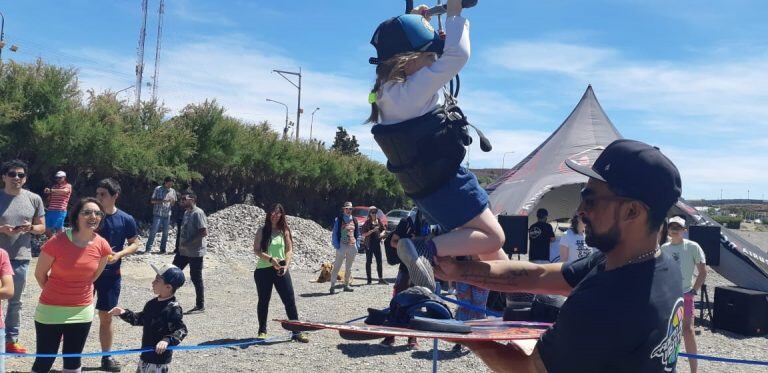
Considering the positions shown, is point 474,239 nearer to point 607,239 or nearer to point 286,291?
point 607,239

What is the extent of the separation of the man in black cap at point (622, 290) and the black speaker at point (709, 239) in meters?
11.3

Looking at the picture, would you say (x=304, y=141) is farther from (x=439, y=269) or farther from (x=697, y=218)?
(x=439, y=269)

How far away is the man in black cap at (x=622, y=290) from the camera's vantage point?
83.8 inches

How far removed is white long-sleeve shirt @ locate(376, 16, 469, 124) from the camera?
3127 millimetres

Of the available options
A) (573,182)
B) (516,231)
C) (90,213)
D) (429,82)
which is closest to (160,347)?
(90,213)

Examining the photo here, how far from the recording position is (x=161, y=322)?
17.8 ft

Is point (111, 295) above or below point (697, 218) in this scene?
below

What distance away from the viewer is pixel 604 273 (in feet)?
7.46

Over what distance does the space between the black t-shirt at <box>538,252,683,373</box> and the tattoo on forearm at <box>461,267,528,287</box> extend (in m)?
0.69

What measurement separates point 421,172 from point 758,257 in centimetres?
1181

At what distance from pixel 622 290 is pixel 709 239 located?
468 inches

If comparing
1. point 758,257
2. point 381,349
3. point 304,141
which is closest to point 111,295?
point 381,349

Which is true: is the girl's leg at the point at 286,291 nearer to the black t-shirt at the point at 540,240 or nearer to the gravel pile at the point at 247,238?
the black t-shirt at the point at 540,240

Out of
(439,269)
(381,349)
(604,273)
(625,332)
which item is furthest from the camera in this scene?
(381,349)
